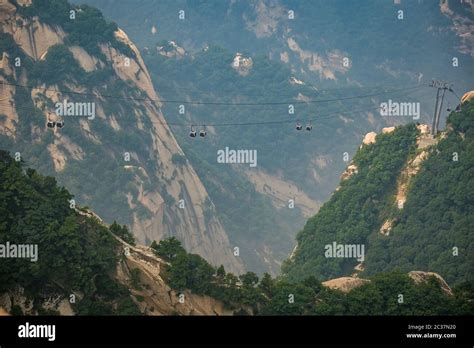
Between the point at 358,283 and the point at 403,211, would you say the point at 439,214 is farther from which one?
the point at 358,283

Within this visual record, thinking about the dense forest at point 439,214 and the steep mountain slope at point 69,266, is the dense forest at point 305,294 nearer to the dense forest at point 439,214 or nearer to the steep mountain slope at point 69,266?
the steep mountain slope at point 69,266

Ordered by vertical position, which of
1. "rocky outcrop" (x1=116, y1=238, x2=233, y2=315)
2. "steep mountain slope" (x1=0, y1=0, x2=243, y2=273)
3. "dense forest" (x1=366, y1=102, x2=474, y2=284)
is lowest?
"rocky outcrop" (x1=116, y1=238, x2=233, y2=315)

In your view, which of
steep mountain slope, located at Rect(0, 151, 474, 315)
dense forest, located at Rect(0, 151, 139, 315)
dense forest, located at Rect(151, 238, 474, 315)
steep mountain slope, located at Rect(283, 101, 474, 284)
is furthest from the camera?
steep mountain slope, located at Rect(283, 101, 474, 284)

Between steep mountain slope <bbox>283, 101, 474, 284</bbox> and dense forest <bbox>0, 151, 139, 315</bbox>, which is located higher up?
steep mountain slope <bbox>283, 101, 474, 284</bbox>

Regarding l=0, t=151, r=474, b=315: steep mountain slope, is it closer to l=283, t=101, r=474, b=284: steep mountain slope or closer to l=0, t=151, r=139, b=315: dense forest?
l=0, t=151, r=139, b=315: dense forest

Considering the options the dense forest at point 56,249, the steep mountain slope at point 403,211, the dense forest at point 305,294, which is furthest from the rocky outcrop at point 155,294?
the steep mountain slope at point 403,211

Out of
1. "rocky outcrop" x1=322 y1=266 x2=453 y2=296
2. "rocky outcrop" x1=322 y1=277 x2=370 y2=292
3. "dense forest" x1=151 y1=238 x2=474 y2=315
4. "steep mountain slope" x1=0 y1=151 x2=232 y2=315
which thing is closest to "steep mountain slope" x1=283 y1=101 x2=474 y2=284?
"rocky outcrop" x1=322 y1=266 x2=453 y2=296
